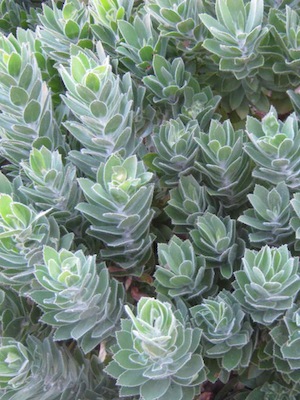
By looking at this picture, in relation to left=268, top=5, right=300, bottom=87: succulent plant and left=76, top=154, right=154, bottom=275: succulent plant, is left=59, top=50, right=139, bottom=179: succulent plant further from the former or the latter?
left=268, top=5, right=300, bottom=87: succulent plant

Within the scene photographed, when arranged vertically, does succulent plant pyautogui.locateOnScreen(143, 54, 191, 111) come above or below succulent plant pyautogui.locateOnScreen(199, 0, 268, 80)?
below

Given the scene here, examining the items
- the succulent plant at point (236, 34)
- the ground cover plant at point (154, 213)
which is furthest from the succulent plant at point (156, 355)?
the succulent plant at point (236, 34)

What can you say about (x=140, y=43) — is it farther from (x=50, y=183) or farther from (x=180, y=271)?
(x=180, y=271)

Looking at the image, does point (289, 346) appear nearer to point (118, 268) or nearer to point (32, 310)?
point (118, 268)

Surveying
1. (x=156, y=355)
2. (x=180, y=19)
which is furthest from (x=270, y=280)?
(x=180, y=19)

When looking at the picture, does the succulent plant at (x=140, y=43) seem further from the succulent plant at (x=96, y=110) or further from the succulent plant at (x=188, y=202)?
the succulent plant at (x=188, y=202)

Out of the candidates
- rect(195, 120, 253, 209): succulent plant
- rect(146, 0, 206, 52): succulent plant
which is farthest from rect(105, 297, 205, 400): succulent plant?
rect(146, 0, 206, 52): succulent plant

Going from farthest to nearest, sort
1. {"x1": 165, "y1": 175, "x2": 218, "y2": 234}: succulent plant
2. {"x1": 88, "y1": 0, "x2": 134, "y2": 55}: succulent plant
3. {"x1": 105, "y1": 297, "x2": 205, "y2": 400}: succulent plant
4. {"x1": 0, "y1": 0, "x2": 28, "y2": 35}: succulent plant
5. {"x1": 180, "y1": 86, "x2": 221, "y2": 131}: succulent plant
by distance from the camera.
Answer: {"x1": 0, "y1": 0, "x2": 28, "y2": 35}: succulent plant < {"x1": 88, "y1": 0, "x2": 134, "y2": 55}: succulent plant < {"x1": 180, "y1": 86, "x2": 221, "y2": 131}: succulent plant < {"x1": 165, "y1": 175, "x2": 218, "y2": 234}: succulent plant < {"x1": 105, "y1": 297, "x2": 205, "y2": 400}: succulent plant
